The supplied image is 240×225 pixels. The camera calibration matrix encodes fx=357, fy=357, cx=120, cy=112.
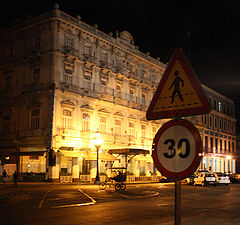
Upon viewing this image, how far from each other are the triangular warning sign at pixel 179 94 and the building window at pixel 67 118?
116 ft

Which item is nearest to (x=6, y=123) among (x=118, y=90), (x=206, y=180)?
(x=118, y=90)

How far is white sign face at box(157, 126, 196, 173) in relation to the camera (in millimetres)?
3176

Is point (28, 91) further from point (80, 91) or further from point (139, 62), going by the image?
point (139, 62)

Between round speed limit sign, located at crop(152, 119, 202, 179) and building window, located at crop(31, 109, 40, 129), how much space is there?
36276 millimetres

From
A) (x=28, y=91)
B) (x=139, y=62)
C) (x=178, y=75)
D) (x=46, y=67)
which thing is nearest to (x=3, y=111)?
(x=28, y=91)

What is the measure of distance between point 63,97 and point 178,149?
35810mm

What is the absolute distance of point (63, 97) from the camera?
1512 inches

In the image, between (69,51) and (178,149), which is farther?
(69,51)

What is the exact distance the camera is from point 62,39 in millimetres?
38781

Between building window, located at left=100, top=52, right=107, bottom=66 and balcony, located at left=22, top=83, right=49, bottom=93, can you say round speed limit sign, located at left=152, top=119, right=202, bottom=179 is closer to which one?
balcony, located at left=22, top=83, right=49, bottom=93

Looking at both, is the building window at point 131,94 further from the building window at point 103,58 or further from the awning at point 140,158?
the awning at point 140,158

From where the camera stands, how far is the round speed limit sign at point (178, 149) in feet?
10.3

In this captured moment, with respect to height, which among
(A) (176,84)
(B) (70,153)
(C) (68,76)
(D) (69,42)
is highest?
(D) (69,42)

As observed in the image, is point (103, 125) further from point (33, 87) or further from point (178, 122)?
point (178, 122)
